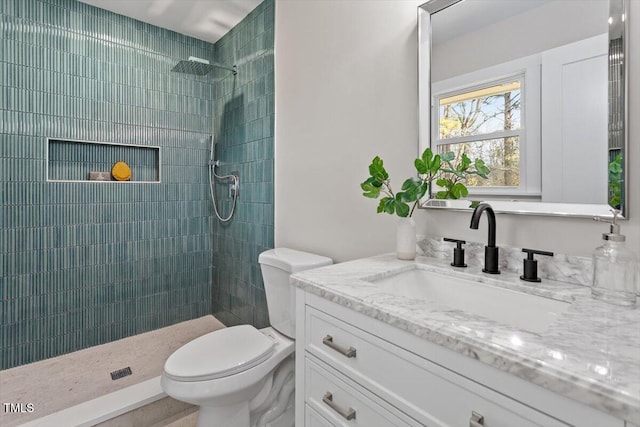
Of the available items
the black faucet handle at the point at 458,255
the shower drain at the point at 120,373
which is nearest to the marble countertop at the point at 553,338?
the black faucet handle at the point at 458,255

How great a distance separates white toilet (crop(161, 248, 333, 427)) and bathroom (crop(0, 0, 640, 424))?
1.02 ft

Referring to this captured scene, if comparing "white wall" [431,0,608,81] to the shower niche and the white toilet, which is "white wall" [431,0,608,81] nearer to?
the white toilet

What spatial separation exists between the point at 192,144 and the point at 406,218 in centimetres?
219

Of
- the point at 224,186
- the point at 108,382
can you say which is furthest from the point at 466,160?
the point at 108,382

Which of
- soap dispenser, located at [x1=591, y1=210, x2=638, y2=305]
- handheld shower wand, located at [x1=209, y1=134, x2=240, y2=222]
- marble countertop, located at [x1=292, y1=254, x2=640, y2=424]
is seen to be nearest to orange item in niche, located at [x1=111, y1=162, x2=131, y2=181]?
handheld shower wand, located at [x1=209, y1=134, x2=240, y2=222]

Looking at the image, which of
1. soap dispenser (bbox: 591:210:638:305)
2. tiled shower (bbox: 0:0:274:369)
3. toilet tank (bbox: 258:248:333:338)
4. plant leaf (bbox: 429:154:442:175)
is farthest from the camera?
tiled shower (bbox: 0:0:274:369)

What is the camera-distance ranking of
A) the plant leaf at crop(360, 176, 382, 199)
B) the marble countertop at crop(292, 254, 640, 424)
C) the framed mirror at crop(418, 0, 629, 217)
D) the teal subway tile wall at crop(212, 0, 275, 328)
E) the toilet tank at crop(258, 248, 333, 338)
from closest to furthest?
the marble countertop at crop(292, 254, 640, 424) < the framed mirror at crop(418, 0, 629, 217) < the plant leaf at crop(360, 176, 382, 199) < the toilet tank at crop(258, 248, 333, 338) < the teal subway tile wall at crop(212, 0, 275, 328)

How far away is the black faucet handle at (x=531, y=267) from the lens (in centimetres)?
92

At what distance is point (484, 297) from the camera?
37.6 inches

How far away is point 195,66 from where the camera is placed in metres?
2.36

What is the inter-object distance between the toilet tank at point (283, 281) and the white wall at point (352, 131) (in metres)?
0.18

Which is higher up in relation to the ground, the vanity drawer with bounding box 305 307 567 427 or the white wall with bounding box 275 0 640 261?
the white wall with bounding box 275 0 640 261

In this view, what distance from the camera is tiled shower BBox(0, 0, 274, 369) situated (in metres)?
2.09

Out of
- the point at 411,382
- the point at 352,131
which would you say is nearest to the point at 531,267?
the point at 411,382
